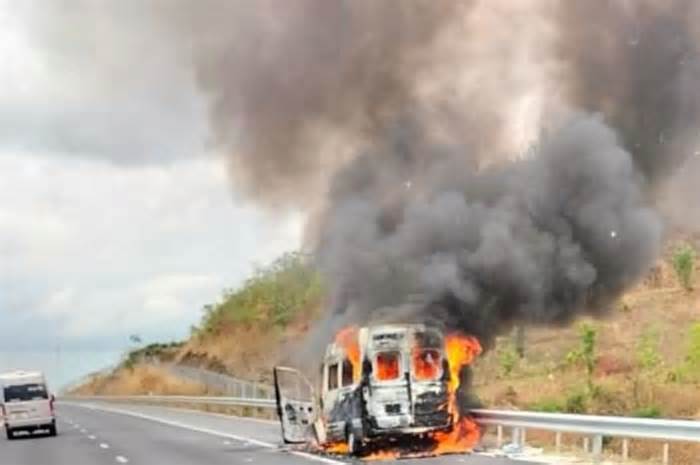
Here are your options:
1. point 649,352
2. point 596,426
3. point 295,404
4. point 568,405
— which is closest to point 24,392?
point 568,405

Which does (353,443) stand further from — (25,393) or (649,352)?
(649,352)

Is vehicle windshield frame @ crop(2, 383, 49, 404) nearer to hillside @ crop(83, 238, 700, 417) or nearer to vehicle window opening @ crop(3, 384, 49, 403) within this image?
vehicle window opening @ crop(3, 384, 49, 403)

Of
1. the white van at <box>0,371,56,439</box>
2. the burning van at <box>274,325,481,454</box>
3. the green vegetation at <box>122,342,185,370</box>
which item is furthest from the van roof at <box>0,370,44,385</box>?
the green vegetation at <box>122,342,185,370</box>

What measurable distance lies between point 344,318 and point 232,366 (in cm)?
5222

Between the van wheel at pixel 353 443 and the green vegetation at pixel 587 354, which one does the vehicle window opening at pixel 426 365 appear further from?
the green vegetation at pixel 587 354

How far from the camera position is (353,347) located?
21.4m

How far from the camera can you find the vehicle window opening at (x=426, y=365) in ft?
68.3

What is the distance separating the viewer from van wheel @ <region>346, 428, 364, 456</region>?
21.3 metres

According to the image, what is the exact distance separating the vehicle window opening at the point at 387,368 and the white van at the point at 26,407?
21289 millimetres

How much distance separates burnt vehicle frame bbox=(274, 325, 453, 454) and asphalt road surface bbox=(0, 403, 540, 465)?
0.59 m

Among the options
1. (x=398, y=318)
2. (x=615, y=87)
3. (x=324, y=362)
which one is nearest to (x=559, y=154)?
(x=615, y=87)

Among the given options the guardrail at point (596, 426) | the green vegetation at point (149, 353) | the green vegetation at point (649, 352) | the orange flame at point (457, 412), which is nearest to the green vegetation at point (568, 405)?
the green vegetation at point (649, 352)

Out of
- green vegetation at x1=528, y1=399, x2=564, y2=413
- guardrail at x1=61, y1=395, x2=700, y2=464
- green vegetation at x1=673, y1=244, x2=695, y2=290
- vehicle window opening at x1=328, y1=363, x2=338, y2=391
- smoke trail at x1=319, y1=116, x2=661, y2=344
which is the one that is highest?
green vegetation at x1=673, y1=244, x2=695, y2=290

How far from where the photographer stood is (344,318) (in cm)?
2650
